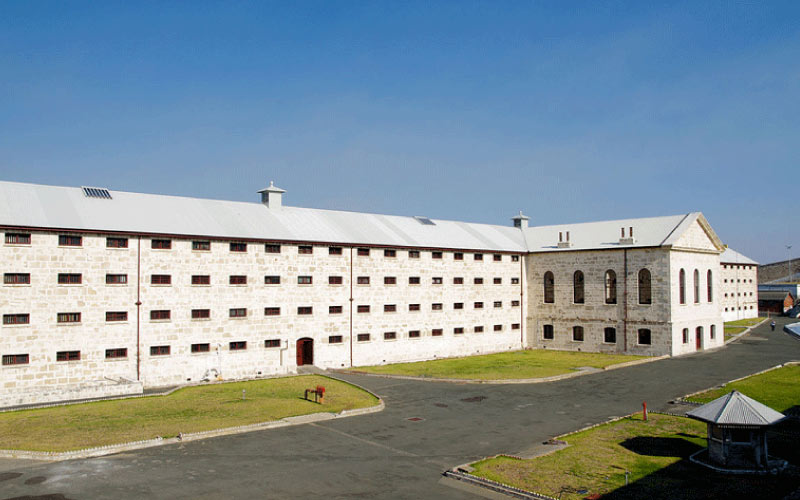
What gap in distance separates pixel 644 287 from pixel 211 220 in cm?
3601

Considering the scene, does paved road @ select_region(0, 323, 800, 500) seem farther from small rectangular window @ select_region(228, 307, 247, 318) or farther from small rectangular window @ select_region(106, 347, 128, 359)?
small rectangular window @ select_region(106, 347, 128, 359)

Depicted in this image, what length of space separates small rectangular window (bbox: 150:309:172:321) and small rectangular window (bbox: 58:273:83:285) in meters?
4.46

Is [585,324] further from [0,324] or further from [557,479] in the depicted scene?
[0,324]

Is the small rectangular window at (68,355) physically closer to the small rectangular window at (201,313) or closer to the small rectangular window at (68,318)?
the small rectangular window at (68,318)

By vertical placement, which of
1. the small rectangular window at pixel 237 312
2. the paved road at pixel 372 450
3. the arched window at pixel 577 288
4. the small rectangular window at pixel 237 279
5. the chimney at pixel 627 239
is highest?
the chimney at pixel 627 239

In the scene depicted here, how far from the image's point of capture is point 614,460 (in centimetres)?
2038

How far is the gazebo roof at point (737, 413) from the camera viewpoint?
61.9 ft

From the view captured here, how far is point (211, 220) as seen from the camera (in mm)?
39875

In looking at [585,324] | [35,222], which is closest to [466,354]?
[585,324]

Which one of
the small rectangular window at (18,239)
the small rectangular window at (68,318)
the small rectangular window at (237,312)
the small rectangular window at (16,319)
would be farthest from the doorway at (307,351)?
the small rectangular window at (18,239)

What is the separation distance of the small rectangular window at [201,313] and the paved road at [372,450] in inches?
449

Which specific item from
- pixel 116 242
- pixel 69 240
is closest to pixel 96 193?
pixel 116 242

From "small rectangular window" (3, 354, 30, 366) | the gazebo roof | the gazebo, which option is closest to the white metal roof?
"small rectangular window" (3, 354, 30, 366)

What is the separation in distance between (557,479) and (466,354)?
33.0m
